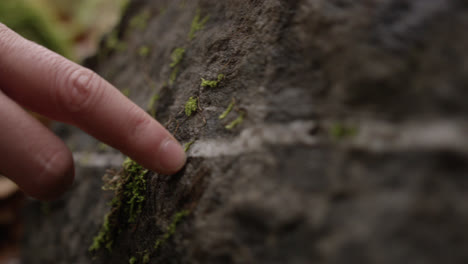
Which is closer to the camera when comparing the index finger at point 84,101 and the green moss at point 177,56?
the index finger at point 84,101

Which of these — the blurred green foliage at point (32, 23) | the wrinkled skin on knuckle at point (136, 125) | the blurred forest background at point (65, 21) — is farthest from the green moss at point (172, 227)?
the blurred green foliage at point (32, 23)


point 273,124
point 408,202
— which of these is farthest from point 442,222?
point 273,124

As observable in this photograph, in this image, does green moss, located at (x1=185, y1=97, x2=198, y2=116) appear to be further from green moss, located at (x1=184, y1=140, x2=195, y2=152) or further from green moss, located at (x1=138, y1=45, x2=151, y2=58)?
green moss, located at (x1=138, y1=45, x2=151, y2=58)

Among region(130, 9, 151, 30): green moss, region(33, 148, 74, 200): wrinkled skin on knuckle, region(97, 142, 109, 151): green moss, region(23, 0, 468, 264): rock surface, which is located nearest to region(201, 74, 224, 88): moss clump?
region(23, 0, 468, 264): rock surface

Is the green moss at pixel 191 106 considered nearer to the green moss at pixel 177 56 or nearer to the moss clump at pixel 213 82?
the moss clump at pixel 213 82

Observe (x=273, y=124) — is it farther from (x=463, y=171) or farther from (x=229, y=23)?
(x=229, y=23)
